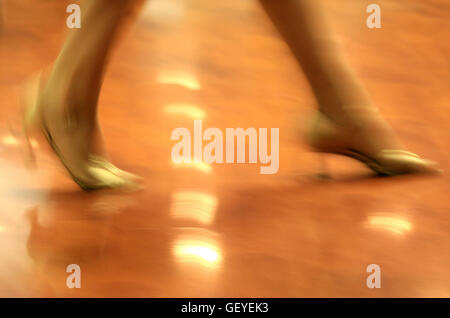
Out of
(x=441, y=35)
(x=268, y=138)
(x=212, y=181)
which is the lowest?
(x=212, y=181)

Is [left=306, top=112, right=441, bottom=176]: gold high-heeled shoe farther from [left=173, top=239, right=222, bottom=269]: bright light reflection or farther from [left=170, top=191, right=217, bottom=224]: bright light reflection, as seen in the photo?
[left=173, top=239, right=222, bottom=269]: bright light reflection

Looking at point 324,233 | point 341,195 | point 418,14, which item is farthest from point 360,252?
point 418,14

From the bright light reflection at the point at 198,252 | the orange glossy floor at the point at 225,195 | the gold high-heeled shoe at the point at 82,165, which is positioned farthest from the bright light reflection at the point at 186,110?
the bright light reflection at the point at 198,252

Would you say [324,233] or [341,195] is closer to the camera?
[324,233]

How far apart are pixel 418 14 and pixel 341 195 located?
3.52 feet

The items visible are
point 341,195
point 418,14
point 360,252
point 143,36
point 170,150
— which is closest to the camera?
point 360,252

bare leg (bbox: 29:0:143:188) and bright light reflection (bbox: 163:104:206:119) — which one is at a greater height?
bright light reflection (bbox: 163:104:206:119)

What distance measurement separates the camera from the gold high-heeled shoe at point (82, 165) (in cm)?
103

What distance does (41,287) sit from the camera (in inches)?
30.8

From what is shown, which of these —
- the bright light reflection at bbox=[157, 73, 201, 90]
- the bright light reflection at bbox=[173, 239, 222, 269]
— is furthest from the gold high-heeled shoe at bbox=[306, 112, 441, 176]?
the bright light reflection at bbox=[157, 73, 201, 90]

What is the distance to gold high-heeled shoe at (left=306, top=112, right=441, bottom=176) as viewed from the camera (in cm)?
109

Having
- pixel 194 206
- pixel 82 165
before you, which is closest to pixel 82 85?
pixel 82 165

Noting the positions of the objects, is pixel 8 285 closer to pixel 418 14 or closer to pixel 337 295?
pixel 337 295

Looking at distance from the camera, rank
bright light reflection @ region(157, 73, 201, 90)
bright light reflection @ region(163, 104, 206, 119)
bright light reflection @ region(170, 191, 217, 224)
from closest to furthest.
→ bright light reflection @ region(170, 191, 217, 224), bright light reflection @ region(163, 104, 206, 119), bright light reflection @ region(157, 73, 201, 90)
